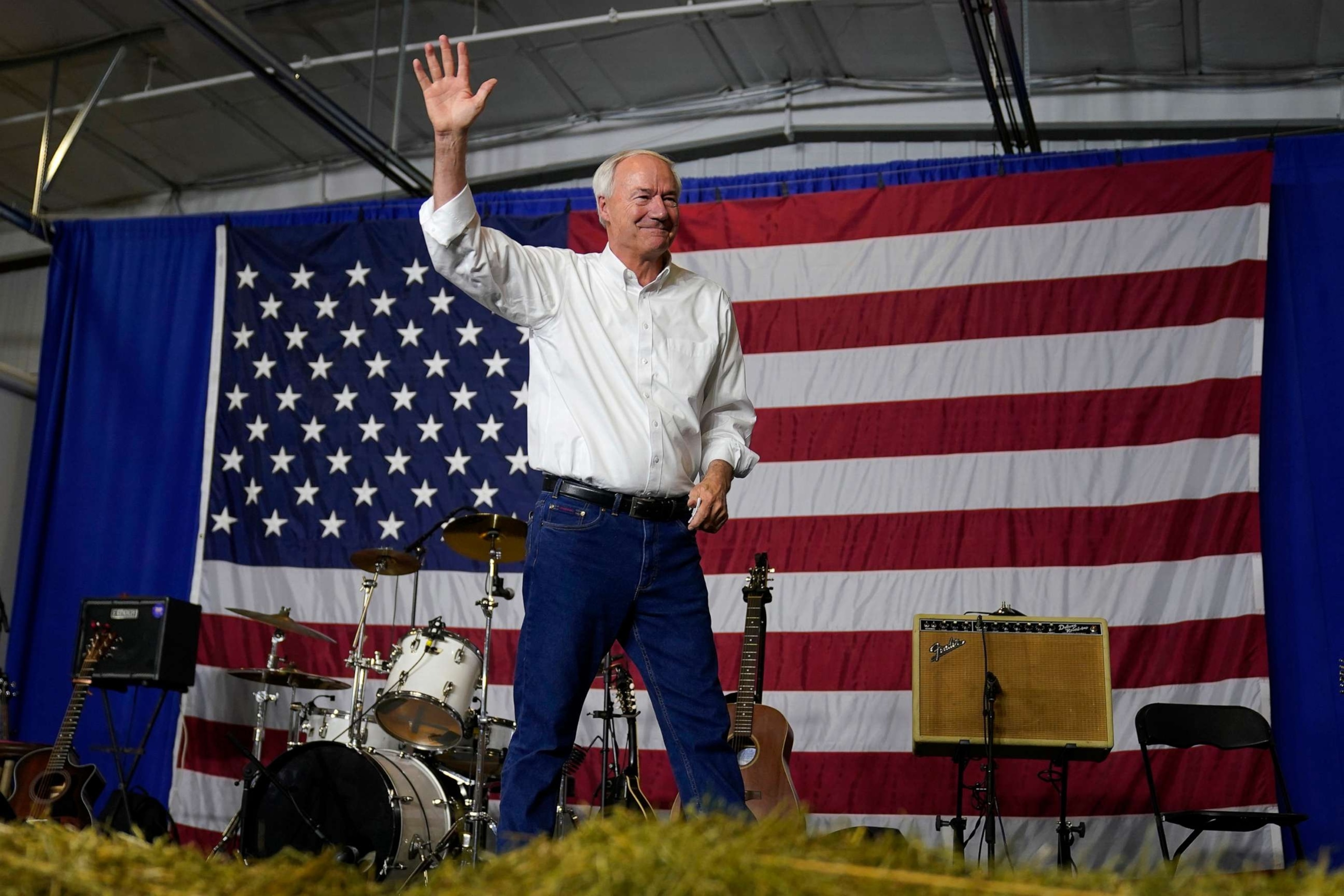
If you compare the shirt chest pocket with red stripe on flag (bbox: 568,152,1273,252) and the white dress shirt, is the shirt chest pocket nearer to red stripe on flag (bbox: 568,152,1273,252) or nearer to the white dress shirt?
the white dress shirt

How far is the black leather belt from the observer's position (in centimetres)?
210

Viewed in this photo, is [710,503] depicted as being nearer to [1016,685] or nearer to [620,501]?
[620,501]

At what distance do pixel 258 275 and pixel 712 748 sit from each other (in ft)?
15.0

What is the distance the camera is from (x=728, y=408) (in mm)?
2406

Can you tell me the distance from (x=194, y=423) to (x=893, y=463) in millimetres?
3313

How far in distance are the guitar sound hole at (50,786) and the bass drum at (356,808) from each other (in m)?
1.04

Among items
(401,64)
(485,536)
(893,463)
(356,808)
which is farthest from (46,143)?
(893,463)

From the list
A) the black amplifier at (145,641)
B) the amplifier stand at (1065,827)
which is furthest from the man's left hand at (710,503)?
the black amplifier at (145,641)

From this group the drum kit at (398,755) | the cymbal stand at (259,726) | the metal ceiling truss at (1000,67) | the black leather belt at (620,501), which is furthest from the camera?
the metal ceiling truss at (1000,67)

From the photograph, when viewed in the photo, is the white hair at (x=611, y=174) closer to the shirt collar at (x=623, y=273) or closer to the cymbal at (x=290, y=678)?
the shirt collar at (x=623, y=273)

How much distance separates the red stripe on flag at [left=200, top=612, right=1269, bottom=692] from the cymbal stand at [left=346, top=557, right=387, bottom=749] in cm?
39

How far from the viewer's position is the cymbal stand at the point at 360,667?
4180 mm

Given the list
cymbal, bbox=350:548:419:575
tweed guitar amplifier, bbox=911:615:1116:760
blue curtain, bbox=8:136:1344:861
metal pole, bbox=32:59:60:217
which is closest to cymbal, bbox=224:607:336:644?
cymbal, bbox=350:548:419:575

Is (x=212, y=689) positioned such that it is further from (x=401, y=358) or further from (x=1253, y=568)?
(x=1253, y=568)
